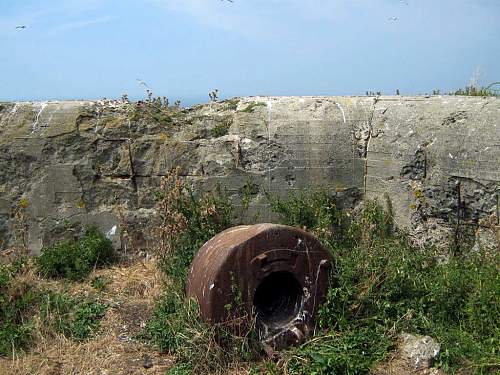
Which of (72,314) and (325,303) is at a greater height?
(325,303)

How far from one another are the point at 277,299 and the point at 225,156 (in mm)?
1887

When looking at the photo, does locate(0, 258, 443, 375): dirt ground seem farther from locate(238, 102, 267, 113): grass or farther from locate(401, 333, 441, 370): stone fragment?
locate(238, 102, 267, 113): grass

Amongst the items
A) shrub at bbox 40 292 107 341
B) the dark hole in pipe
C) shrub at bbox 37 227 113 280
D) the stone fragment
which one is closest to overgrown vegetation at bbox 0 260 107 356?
shrub at bbox 40 292 107 341

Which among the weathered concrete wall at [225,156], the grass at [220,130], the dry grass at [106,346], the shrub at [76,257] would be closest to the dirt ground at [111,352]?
the dry grass at [106,346]

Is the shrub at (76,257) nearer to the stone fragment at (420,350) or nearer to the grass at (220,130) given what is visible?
the grass at (220,130)

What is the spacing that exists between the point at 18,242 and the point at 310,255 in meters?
3.14

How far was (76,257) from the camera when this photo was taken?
5949 millimetres

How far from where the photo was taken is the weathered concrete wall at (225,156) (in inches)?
227

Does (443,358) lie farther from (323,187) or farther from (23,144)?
(23,144)

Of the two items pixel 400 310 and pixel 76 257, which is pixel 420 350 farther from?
pixel 76 257

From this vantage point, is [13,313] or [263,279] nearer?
[263,279]

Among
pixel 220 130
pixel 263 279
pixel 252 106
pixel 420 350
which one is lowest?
pixel 420 350

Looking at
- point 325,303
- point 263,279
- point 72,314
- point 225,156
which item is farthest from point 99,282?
point 325,303

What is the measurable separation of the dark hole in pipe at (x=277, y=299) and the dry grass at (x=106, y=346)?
0.77 meters
